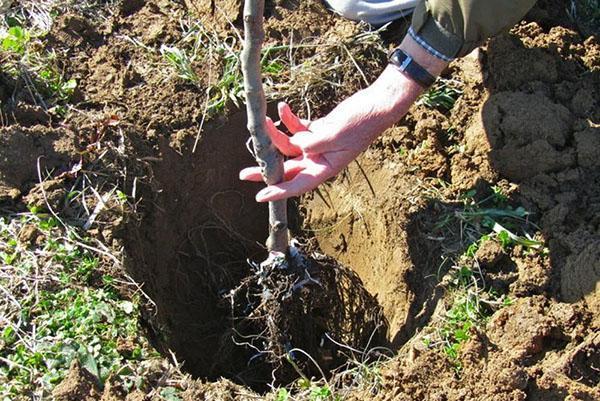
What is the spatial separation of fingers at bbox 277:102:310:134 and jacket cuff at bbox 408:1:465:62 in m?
0.43

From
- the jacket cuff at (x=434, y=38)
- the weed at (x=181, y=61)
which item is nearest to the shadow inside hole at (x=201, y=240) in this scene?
the weed at (x=181, y=61)

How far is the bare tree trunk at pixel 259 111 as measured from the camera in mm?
2330

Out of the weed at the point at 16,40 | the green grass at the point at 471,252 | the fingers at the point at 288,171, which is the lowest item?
the green grass at the point at 471,252

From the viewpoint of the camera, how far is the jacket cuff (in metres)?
2.66

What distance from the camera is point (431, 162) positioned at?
2.98 meters

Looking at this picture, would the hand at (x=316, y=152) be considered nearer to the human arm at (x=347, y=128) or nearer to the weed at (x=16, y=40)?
the human arm at (x=347, y=128)

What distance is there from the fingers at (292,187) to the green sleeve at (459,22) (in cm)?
52

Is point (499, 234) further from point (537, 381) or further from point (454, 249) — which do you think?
point (537, 381)

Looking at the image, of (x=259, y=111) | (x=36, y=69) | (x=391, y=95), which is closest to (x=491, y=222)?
(x=391, y=95)

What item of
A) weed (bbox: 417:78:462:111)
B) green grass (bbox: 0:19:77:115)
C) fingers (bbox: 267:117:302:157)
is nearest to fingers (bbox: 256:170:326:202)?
fingers (bbox: 267:117:302:157)

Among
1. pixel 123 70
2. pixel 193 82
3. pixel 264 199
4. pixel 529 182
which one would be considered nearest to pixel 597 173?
pixel 529 182

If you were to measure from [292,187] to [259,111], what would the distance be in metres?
0.26

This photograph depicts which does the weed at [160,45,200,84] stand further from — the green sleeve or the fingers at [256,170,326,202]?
the green sleeve

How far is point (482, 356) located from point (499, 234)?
1.50ft
